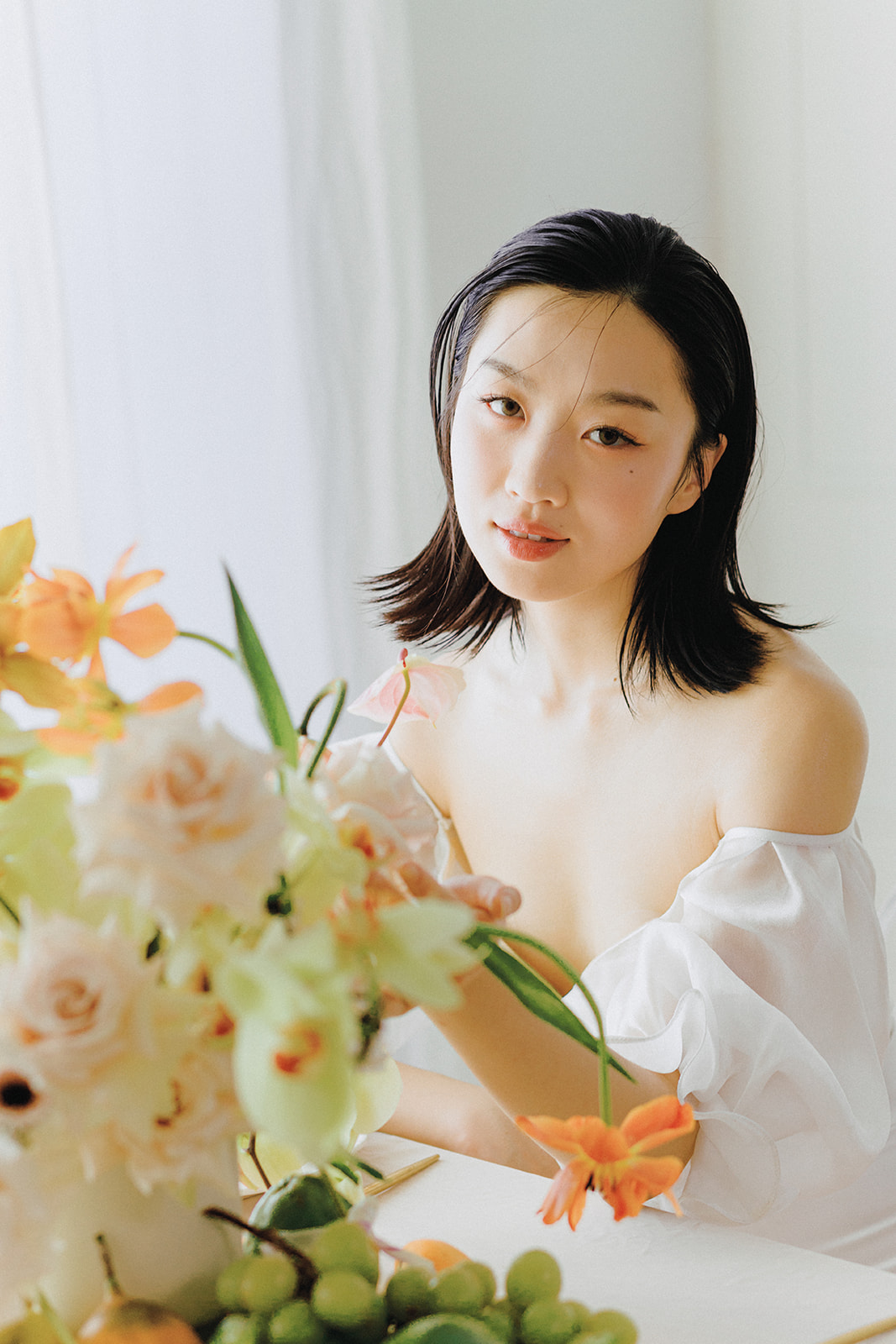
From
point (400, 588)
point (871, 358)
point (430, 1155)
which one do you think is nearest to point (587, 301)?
point (400, 588)

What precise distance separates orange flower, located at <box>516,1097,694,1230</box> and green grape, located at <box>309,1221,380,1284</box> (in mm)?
76

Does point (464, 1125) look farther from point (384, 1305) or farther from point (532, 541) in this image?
point (384, 1305)

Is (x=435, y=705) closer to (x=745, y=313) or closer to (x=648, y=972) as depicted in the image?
(x=648, y=972)

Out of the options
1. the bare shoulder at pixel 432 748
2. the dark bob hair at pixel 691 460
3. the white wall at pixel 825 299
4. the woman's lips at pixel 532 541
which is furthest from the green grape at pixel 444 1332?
the white wall at pixel 825 299

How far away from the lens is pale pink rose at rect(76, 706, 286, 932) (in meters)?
0.36

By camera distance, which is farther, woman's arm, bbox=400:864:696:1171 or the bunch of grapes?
woman's arm, bbox=400:864:696:1171

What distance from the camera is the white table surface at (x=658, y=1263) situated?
0.66 m

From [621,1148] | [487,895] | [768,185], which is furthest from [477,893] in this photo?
[768,185]

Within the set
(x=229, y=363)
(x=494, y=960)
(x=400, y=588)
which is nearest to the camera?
(x=494, y=960)

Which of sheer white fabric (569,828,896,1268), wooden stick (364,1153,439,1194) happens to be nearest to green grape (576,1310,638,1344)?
wooden stick (364,1153,439,1194)

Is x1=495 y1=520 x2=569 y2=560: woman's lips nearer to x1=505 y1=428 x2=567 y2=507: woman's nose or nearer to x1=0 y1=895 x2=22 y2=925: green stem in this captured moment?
x1=505 y1=428 x2=567 y2=507: woman's nose

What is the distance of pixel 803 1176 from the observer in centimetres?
105

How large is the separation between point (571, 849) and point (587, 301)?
52 cm

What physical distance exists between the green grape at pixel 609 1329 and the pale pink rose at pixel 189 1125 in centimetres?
16
